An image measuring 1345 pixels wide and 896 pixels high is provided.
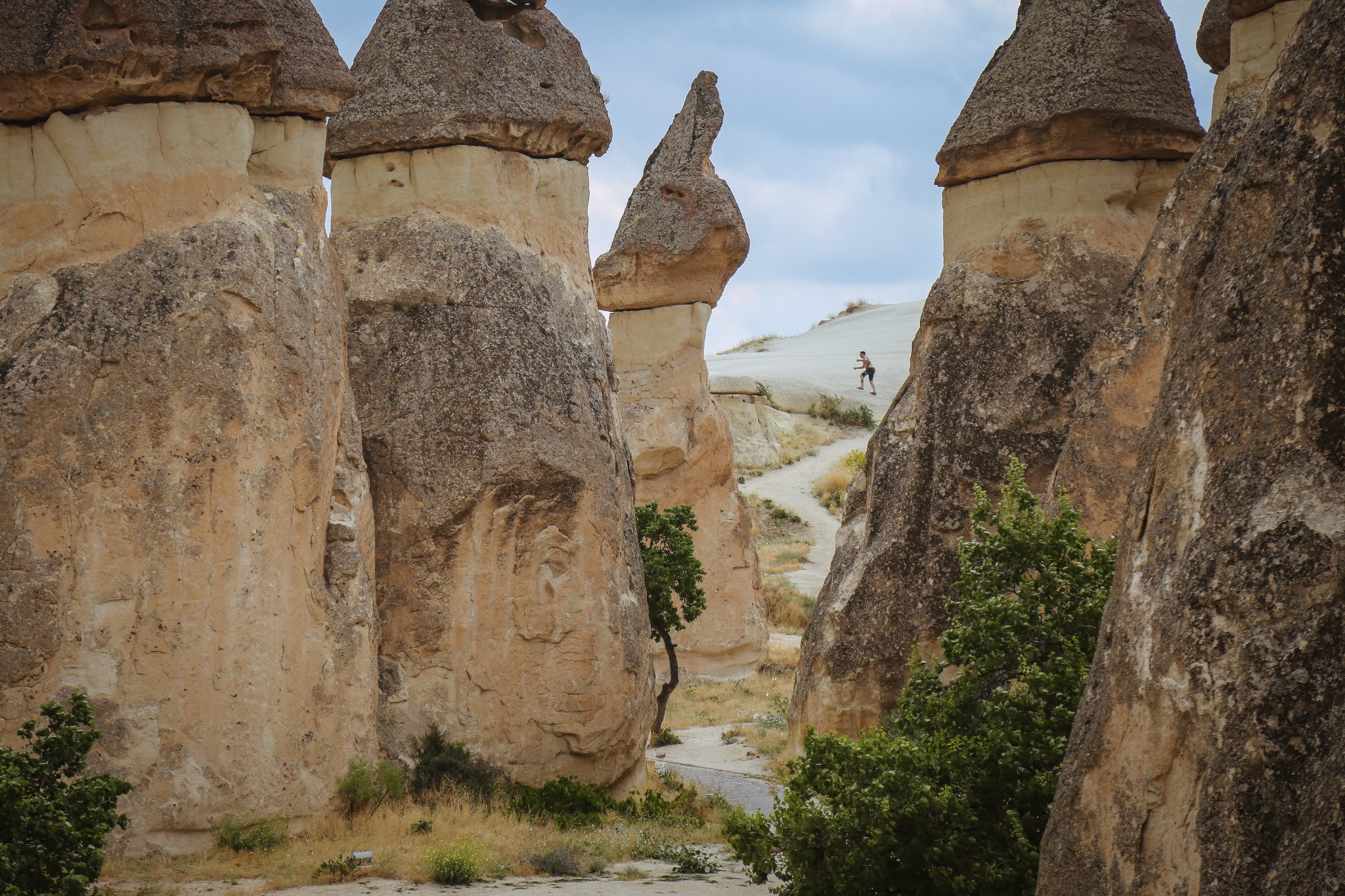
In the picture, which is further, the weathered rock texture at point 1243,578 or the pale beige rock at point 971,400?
the pale beige rock at point 971,400

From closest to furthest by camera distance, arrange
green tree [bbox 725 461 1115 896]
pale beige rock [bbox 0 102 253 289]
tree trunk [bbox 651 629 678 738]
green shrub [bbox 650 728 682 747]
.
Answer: green tree [bbox 725 461 1115 896] < pale beige rock [bbox 0 102 253 289] < green shrub [bbox 650 728 682 747] < tree trunk [bbox 651 629 678 738]

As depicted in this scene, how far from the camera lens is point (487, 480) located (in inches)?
370

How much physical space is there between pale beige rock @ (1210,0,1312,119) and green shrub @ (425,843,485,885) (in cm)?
627

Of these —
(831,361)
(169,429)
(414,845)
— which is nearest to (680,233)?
(169,429)

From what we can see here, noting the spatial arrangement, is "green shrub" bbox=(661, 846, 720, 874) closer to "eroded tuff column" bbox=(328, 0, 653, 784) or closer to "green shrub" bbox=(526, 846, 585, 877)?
"green shrub" bbox=(526, 846, 585, 877)

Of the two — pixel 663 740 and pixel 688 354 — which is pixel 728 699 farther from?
pixel 688 354

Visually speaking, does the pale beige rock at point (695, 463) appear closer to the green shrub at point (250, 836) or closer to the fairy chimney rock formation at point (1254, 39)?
the fairy chimney rock formation at point (1254, 39)

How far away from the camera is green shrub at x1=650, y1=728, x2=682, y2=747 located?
14258mm

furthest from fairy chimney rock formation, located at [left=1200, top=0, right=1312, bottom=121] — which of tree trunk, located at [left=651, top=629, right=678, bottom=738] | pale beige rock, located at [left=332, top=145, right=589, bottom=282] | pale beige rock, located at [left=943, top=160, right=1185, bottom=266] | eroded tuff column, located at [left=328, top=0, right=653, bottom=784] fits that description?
tree trunk, located at [left=651, top=629, right=678, bottom=738]

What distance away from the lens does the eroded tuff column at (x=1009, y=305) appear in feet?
32.6

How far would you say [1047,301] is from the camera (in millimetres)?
10180

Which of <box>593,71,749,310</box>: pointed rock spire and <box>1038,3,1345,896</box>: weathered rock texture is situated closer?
<box>1038,3,1345,896</box>: weathered rock texture

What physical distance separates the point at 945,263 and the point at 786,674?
8.20 meters

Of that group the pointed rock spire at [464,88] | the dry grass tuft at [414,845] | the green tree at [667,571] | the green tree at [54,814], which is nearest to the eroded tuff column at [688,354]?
the green tree at [667,571]
